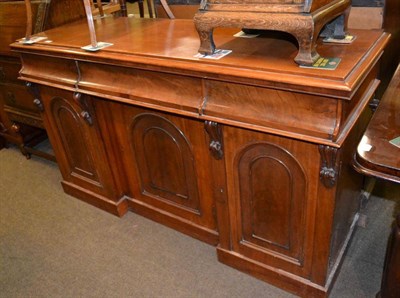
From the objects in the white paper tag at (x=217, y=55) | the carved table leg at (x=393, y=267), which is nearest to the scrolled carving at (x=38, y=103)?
the white paper tag at (x=217, y=55)

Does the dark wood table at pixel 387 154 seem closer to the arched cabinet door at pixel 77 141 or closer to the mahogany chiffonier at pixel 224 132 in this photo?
the mahogany chiffonier at pixel 224 132

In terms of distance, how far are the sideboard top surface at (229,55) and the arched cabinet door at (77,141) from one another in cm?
31

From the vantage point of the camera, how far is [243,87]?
4.38 ft

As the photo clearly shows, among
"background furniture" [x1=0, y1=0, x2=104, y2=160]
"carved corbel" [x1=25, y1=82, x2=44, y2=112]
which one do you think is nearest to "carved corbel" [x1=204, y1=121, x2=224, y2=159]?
"carved corbel" [x1=25, y1=82, x2=44, y2=112]

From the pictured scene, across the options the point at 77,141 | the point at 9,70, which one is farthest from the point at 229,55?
the point at 9,70

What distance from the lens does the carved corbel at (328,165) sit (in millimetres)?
1255

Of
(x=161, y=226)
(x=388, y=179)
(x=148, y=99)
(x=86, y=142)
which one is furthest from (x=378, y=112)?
(x=86, y=142)

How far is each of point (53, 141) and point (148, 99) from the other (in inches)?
43.2

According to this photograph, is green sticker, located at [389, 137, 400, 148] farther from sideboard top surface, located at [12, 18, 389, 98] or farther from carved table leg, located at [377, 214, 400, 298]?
carved table leg, located at [377, 214, 400, 298]

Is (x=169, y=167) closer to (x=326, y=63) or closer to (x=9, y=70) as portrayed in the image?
(x=326, y=63)

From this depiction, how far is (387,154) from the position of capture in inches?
38.0

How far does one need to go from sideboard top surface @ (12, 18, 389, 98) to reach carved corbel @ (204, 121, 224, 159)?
0.71 feet

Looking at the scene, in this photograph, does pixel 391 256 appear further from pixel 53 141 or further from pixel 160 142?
pixel 53 141

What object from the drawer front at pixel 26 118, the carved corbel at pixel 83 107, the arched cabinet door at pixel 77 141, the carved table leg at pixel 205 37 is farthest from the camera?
the drawer front at pixel 26 118
